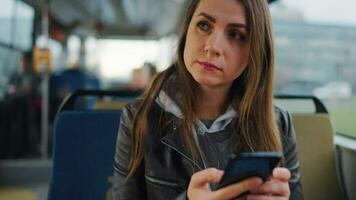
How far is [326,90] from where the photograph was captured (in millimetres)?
2715

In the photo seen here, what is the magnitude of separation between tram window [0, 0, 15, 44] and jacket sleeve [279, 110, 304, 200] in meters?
4.24

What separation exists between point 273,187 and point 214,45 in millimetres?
436

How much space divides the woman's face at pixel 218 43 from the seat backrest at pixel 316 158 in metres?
0.74

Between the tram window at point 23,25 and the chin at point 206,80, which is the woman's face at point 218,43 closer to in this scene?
the chin at point 206,80

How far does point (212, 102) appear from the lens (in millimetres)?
1302

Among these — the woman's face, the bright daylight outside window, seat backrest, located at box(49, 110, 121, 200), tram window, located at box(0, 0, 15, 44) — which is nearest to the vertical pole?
tram window, located at box(0, 0, 15, 44)

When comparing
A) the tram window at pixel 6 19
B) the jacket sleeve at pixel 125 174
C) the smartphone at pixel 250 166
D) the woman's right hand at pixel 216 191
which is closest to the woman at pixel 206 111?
the jacket sleeve at pixel 125 174

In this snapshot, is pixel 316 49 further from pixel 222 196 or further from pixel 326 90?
pixel 222 196

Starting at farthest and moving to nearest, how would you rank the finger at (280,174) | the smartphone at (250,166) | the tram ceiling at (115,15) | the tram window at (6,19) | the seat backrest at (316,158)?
the tram ceiling at (115,15) → the tram window at (6,19) → the seat backrest at (316,158) → the finger at (280,174) → the smartphone at (250,166)

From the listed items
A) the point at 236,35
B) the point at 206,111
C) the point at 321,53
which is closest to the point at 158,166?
the point at 206,111

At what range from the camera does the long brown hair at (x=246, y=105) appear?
1.20 meters

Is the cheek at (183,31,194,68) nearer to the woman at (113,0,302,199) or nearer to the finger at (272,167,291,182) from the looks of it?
the woman at (113,0,302,199)

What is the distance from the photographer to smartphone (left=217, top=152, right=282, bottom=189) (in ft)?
2.31

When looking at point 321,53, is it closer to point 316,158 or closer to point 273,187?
point 316,158
